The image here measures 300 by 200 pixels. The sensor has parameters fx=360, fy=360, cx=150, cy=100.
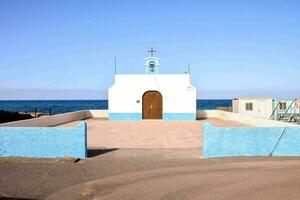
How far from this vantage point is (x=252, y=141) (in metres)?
11.6

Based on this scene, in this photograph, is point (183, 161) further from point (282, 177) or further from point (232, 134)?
point (282, 177)

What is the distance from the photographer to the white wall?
27.1m

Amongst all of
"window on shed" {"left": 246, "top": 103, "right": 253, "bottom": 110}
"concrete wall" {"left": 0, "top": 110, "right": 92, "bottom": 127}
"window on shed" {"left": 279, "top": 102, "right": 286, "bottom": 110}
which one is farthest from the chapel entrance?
"window on shed" {"left": 279, "top": 102, "right": 286, "bottom": 110}

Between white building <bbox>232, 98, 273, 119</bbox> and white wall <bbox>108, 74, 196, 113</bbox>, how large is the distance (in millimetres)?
4861

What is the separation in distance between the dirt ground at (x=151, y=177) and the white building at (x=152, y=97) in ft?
50.3

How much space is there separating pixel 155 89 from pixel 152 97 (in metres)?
0.66

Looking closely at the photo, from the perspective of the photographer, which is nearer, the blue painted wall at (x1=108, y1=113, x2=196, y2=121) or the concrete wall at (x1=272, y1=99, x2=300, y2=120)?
the blue painted wall at (x1=108, y1=113, x2=196, y2=121)

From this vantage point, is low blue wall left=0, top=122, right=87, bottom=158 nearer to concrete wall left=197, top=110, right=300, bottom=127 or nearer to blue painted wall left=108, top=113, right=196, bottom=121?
concrete wall left=197, top=110, right=300, bottom=127

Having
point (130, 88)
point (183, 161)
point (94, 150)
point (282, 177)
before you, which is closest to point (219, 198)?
point (282, 177)

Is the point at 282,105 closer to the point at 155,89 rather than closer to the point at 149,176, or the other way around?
the point at 155,89

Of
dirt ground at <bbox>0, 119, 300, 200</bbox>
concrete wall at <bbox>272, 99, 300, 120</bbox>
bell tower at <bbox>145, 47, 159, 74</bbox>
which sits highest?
bell tower at <bbox>145, 47, 159, 74</bbox>

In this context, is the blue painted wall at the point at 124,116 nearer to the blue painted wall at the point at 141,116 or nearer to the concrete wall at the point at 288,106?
the blue painted wall at the point at 141,116

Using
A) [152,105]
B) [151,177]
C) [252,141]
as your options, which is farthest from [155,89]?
[151,177]

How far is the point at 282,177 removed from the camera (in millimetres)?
8641
